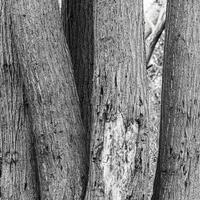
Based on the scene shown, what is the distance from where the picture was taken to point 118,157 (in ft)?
9.77

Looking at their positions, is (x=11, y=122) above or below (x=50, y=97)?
below

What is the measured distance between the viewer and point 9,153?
336 cm

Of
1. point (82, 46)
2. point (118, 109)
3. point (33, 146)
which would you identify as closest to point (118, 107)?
point (118, 109)

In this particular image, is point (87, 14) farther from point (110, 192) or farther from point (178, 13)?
point (110, 192)

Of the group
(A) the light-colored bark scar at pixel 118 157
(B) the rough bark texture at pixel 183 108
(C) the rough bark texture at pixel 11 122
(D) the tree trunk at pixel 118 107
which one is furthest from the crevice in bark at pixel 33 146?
(B) the rough bark texture at pixel 183 108

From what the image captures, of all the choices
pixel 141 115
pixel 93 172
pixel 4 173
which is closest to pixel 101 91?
pixel 141 115

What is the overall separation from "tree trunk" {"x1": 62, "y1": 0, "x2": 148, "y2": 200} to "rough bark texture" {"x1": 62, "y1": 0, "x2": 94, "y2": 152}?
2.80ft

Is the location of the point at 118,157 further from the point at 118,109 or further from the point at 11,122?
the point at 11,122

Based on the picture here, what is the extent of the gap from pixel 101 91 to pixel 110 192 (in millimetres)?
584

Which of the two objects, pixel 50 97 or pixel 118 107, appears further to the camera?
pixel 50 97

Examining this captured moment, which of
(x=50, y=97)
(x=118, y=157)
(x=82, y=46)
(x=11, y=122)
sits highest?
(x=82, y=46)

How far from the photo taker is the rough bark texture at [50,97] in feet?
10.3

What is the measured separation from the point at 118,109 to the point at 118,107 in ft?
0.04

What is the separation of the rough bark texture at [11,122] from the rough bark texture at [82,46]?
65 cm
